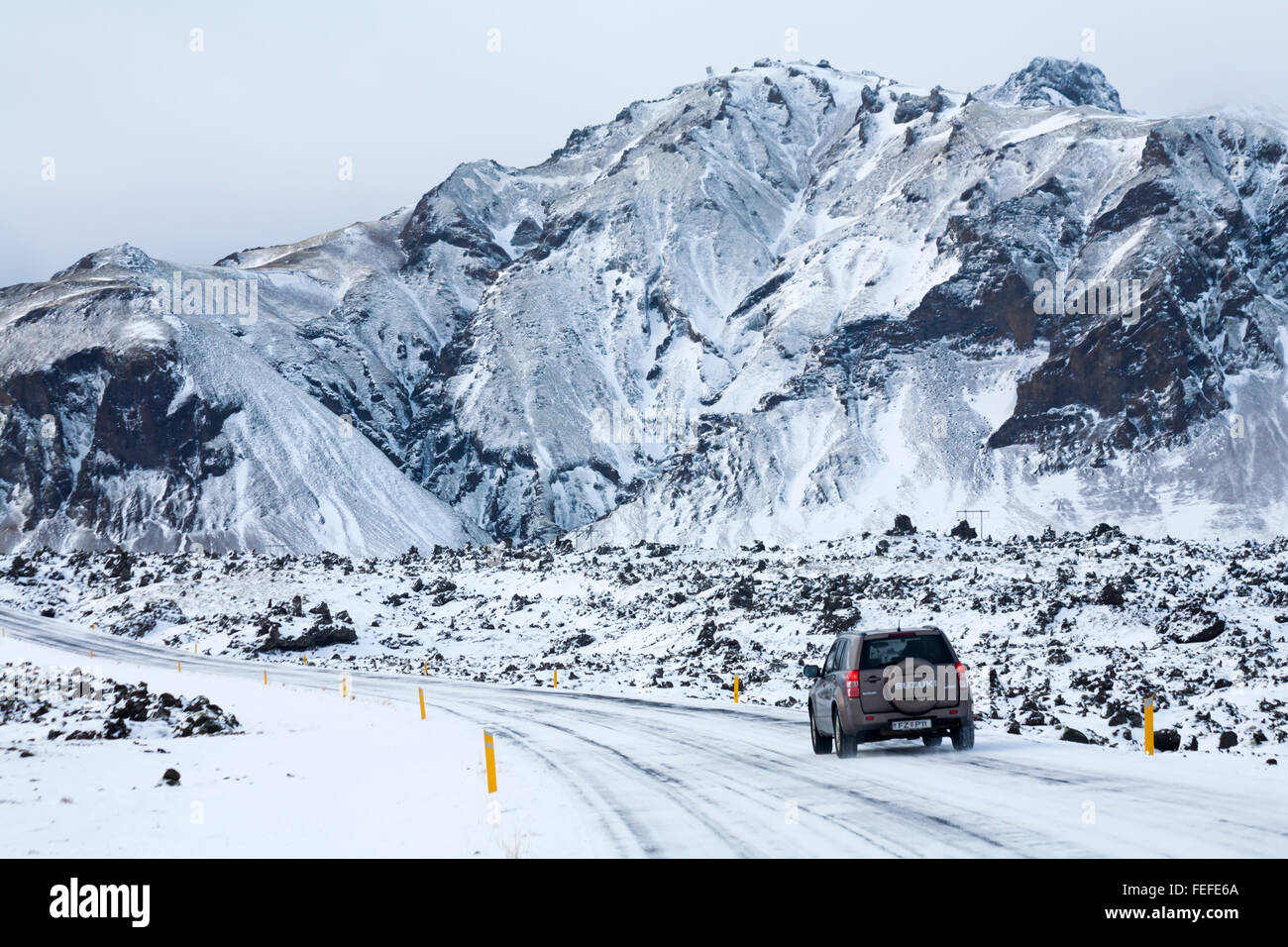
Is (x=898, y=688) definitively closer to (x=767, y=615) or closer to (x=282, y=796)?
(x=282, y=796)

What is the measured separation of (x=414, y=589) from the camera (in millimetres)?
80562

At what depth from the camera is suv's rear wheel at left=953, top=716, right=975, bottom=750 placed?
18.5 m

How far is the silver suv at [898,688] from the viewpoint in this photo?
703 inches

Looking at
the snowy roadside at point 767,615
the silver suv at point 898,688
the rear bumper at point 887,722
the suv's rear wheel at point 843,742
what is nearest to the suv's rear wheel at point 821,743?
the suv's rear wheel at point 843,742

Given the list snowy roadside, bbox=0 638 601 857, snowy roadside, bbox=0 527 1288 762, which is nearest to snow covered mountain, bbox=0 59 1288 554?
snowy roadside, bbox=0 527 1288 762

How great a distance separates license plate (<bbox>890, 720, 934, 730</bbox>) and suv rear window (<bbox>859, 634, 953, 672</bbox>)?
0.90m

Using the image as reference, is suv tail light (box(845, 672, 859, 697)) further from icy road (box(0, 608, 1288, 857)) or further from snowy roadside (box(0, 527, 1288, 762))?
snowy roadside (box(0, 527, 1288, 762))

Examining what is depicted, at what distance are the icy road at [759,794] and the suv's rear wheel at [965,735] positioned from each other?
28cm

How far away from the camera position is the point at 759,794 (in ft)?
48.1

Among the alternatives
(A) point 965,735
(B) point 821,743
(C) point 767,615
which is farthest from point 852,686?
(C) point 767,615

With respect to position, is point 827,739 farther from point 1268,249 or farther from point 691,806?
point 1268,249

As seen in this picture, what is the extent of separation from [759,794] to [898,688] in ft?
13.3

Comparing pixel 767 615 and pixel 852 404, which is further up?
pixel 852 404
